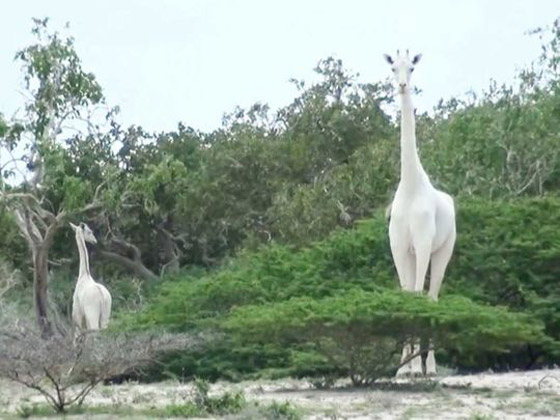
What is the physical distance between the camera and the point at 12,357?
44.1ft

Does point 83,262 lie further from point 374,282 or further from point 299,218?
point 299,218

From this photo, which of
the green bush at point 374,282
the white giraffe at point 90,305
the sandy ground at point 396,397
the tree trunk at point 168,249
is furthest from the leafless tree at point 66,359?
the tree trunk at point 168,249

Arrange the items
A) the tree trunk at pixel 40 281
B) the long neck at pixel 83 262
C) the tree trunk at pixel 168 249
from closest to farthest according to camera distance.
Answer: the long neck at pixel 83 262, the tree trunk at pixel 40 281, the tree trunk at pixel 168 249

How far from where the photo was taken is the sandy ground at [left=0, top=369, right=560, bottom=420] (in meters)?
12.8

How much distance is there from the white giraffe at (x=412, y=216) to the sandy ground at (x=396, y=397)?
124 centimetres

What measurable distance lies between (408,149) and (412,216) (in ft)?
2.65

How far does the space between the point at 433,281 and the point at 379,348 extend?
2320mm

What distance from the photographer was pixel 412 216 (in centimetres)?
1698

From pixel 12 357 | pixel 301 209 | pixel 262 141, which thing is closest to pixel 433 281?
pixel 12 357

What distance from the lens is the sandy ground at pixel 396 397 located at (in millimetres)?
12805

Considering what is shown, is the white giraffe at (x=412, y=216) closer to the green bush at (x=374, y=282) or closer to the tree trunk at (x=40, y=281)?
the green bush at (x=374, y=282)

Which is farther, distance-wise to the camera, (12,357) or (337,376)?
(337,376)

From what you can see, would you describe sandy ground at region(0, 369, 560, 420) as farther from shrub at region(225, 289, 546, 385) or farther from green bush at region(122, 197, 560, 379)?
green bush at region(122, 197, 560, 379)

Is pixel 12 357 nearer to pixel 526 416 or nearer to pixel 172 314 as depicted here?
pixel 526 416
